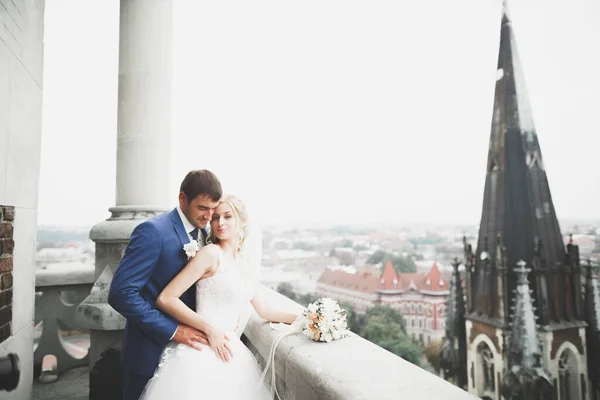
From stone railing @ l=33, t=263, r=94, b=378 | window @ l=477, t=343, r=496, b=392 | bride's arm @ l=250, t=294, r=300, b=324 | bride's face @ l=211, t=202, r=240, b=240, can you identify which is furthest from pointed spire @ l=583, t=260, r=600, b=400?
bride's face @ l=211, t=202, r=240, b=240

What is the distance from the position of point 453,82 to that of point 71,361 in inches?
2375

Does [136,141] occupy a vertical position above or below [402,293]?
above

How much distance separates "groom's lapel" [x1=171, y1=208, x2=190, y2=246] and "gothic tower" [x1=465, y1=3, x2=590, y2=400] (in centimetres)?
2729

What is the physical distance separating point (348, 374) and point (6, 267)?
1624 millimetres

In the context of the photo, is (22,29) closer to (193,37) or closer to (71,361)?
(71,361)

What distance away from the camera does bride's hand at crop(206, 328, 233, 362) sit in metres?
1.77

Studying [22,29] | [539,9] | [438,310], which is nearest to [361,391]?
[22,29]

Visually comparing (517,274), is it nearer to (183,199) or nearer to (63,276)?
(63,276)

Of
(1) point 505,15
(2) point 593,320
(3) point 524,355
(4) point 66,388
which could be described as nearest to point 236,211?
(4) point 66,388

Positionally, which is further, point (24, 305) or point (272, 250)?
point (272, 250)

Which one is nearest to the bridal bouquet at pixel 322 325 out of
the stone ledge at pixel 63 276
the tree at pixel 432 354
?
the stone ledge at pixel 63 276

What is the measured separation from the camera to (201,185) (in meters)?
1.84

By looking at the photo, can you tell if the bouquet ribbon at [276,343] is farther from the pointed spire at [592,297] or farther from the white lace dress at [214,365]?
the pointed spire at [592,297]

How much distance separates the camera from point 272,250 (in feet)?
113
